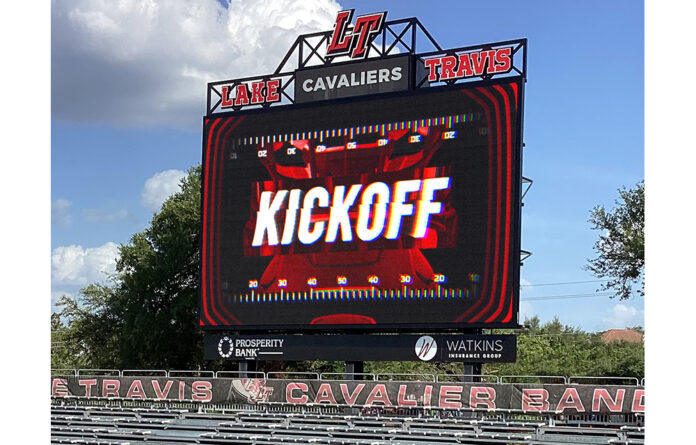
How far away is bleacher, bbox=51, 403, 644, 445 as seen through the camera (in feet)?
64.9

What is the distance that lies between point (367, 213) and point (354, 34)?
659 cm

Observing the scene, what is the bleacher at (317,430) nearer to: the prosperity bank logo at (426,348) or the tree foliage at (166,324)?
the prosperity bank logo at (426,348)

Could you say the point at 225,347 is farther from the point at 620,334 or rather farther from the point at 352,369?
the point at 620,334

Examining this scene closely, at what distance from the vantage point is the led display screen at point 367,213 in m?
25.5

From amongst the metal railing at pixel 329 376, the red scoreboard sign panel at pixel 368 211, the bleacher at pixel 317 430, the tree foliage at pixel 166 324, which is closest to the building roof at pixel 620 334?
the tree foliage at pixel 166 324

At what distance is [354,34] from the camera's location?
30.1m

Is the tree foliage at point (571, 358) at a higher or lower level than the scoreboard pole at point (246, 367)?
lower

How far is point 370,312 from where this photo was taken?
27.1 m

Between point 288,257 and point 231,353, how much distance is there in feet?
13.5

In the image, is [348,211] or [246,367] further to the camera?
[246,367]

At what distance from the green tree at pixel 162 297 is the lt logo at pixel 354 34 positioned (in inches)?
790

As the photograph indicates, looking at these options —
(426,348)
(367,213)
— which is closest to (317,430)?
(426,348)

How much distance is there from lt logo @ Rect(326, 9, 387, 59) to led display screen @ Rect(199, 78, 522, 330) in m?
2.28
